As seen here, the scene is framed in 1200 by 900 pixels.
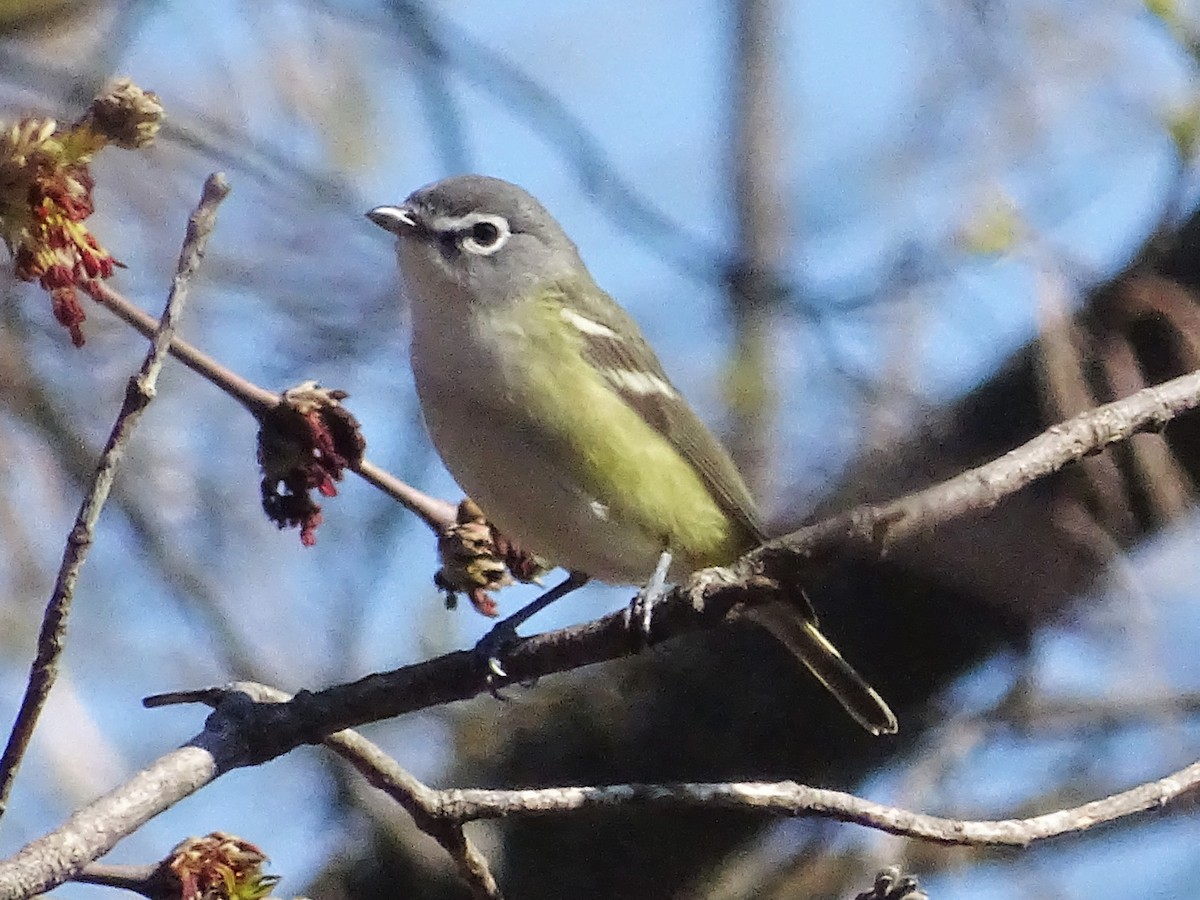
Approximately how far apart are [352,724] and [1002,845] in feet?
2.74

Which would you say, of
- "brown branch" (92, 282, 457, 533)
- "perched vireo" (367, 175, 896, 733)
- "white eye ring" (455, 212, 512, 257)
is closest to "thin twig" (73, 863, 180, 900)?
"brown branch" (92, 282, 457, 533)

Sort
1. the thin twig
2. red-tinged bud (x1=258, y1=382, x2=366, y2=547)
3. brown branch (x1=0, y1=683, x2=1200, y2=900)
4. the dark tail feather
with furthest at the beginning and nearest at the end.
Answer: the dark tail feather, red-tinged bud (x1=258, y1=382, x2=366, y2=547), brown branch (x1=0, y1=683, x2=1200, y2=900), the thin twig

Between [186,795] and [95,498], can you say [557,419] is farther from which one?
[95,498]

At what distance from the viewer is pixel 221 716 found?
1836mm

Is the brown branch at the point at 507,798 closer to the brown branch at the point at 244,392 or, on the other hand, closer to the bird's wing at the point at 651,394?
the brown branch at the point at 244,392

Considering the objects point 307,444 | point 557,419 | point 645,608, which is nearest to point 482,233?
point 557,419

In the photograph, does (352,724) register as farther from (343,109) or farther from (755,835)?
(343,109)

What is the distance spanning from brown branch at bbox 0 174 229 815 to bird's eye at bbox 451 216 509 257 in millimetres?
2133

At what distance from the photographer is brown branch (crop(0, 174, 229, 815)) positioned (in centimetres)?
140

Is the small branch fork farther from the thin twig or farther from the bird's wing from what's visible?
the bird's wing

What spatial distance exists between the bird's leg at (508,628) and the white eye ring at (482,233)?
2.78ft

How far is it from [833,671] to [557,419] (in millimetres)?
913

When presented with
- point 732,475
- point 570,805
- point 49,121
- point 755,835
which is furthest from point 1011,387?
point 49,121

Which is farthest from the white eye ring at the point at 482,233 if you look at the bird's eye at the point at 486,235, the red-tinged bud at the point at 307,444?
the red-tinged bud at the point at 307,444
